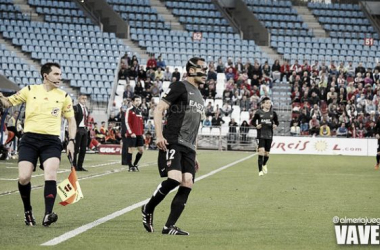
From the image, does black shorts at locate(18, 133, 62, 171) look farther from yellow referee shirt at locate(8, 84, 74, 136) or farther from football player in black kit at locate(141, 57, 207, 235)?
football player in black kit at locate(141, 57, 207, 235)

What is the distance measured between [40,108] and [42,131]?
0.29 meters

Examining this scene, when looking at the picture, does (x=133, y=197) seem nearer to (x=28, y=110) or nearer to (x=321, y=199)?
(x=321, y=199)

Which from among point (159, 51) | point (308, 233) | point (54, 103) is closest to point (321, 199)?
point (308, 233)

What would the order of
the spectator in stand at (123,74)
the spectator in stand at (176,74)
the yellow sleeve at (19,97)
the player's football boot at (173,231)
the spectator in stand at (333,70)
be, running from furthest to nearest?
the spectator in stand at (123,74), the spectator in stand at (333,70), the spectator in stand at (176,74), the yellow sleeve at (19,97), the player's football boot at (173,231)

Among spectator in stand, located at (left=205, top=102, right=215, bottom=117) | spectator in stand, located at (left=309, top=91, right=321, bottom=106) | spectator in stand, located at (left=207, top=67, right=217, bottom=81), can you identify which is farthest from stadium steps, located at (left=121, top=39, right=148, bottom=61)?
spectator in stand, located at (left=309, top=91, right=321, bottom=106)

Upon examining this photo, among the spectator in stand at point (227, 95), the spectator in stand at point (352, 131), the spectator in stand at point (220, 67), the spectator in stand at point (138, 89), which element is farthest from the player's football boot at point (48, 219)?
the spectator in stand at point (220, 67)

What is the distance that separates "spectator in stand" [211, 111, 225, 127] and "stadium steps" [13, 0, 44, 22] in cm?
1480

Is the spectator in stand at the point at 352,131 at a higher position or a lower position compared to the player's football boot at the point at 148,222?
lower

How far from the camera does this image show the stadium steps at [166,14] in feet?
179

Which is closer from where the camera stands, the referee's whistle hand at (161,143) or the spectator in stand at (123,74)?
the referee's whistle hand at (161,143)

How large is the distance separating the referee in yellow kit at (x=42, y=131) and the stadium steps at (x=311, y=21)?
45497mm

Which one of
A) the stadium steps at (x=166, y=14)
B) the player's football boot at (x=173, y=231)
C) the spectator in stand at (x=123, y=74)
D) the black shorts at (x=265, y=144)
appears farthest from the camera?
the stadium steps at (x=166, y=14)

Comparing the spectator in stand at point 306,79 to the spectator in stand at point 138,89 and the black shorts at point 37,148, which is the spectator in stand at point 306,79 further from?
the black shorts at point 37,148

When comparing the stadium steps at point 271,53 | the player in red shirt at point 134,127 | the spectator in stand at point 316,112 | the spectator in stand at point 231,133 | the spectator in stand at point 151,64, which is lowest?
the spectator in stand at point 231,133
